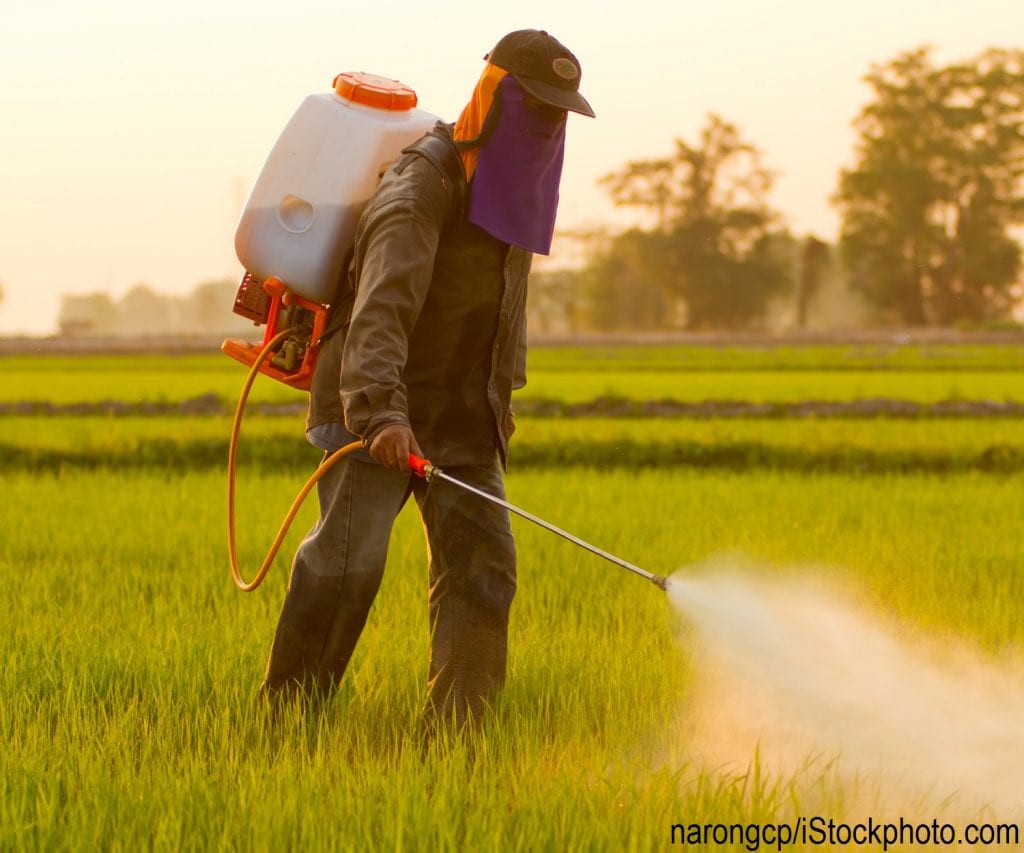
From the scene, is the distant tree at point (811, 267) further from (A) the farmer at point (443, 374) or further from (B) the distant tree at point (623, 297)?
(A) the farmer at point (443, 374)

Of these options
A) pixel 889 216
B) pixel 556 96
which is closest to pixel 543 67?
pixel 556 96

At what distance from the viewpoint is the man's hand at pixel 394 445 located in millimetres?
3107

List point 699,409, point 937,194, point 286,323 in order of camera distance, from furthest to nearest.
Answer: point 937,194, point 699,409, point 286,323

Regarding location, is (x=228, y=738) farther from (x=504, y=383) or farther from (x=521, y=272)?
(x=521, y=272)

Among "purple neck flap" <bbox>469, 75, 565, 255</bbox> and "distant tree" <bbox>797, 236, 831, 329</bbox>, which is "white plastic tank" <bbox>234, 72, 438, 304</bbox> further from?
"distant tree" <bbox>797, 236, 831, 329</bbox>

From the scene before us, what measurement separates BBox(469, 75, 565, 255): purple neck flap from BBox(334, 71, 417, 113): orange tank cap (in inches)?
12.1

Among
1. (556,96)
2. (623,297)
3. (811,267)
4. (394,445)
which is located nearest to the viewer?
(394,445)

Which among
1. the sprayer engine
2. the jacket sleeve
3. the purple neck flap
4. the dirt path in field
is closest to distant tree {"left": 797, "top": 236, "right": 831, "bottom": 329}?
the dirt path in field

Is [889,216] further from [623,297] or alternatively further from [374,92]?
[374,92]

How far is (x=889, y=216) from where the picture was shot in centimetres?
5619

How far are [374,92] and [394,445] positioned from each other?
2.94ft

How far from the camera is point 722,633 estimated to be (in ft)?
11.0

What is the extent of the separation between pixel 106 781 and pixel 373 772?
0.54m

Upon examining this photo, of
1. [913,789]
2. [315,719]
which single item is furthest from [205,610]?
[913,789]
